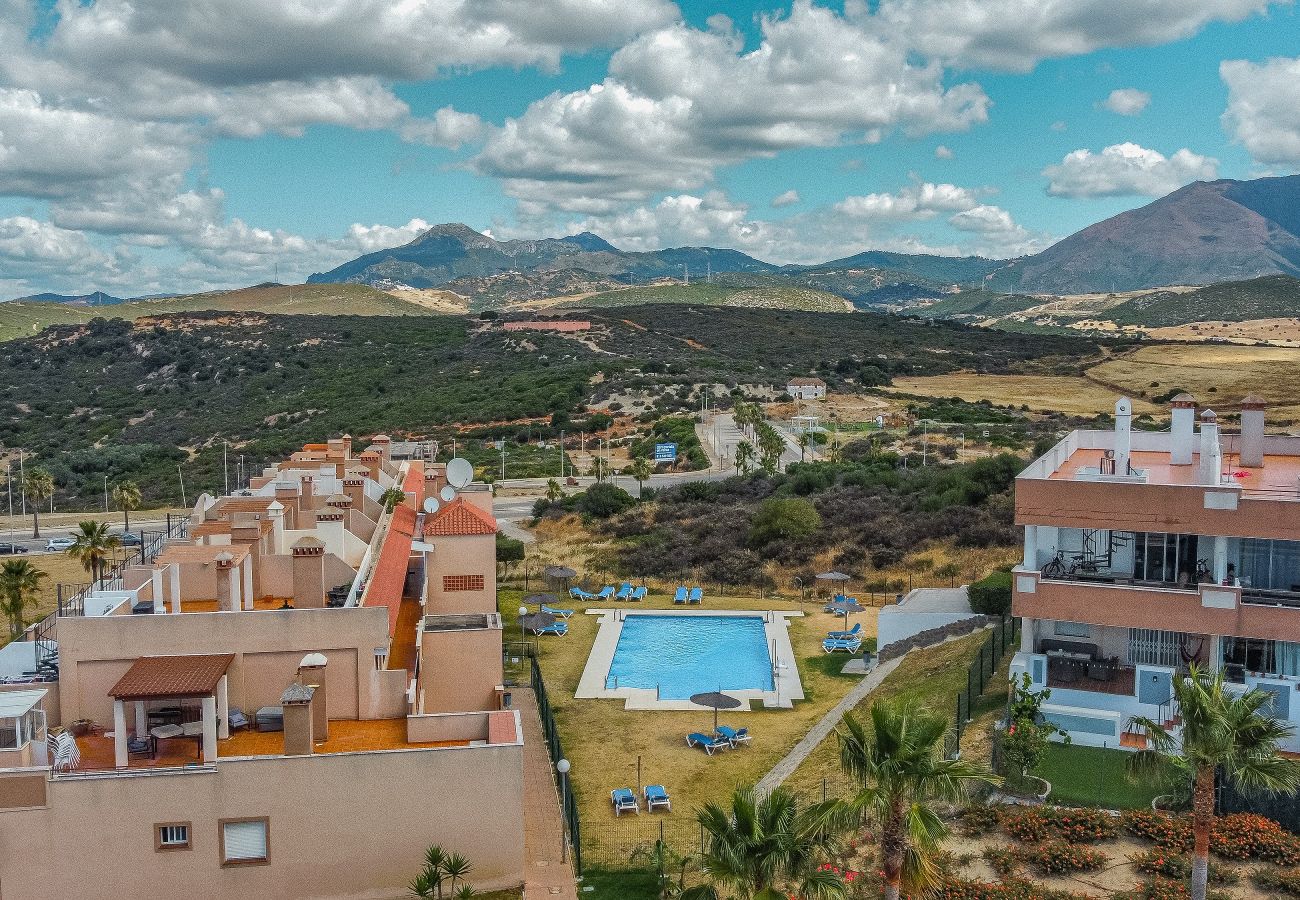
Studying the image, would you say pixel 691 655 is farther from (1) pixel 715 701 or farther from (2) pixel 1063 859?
(2) pixel 1063 859

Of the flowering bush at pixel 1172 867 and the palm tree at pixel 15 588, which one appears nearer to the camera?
the flowering bush at pixel 1172 867

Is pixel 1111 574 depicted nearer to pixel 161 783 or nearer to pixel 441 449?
pixel 161 783

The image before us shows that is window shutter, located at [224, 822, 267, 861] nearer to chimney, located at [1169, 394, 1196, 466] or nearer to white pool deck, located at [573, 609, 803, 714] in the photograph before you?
white pool deck, located at [573, 609, 803, 714]

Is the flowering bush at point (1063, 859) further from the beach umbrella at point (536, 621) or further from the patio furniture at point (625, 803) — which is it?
the beach umbrella at point (536, 621)

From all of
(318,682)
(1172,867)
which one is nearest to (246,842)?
(318,682)

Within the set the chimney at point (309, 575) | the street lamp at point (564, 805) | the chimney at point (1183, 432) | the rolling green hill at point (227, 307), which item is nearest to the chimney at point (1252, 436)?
the chimney at point (1183, 432)

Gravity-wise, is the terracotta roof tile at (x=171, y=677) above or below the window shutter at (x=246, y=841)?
above
